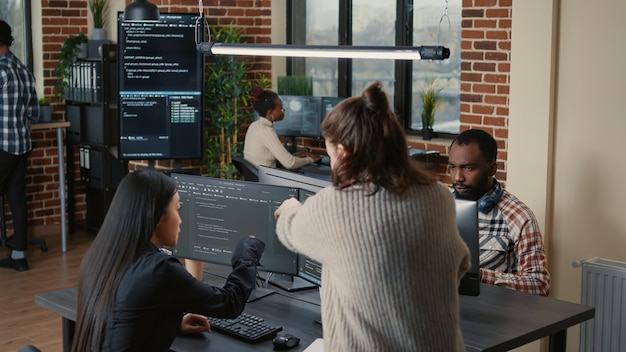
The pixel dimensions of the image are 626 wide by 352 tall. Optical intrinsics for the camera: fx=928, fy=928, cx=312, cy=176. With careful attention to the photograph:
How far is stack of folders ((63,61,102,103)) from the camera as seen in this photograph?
7.10 meters

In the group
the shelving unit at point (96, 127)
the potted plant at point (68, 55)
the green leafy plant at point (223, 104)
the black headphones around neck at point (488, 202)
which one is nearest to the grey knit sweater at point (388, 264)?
the black headphones around neck at point (488, 202)

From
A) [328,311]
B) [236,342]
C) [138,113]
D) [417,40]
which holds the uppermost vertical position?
[417,40]

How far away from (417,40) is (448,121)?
25.4 inches

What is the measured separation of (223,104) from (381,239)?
4365mm

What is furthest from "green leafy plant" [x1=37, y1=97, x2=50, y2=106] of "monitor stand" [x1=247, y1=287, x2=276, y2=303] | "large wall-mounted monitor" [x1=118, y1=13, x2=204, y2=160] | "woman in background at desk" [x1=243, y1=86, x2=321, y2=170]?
"monitor stand" [x1=247, y1=287, x2=276, y2=303]

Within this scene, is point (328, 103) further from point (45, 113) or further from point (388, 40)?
point (45, 113)

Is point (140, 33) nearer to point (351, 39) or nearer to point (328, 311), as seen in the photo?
point (351, 39)

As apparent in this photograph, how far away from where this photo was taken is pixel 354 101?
2.36 meters

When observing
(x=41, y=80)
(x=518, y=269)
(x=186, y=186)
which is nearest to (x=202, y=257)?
(x=186, y=186)

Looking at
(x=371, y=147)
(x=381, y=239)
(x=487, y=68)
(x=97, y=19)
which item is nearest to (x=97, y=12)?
(x=97, y=19)

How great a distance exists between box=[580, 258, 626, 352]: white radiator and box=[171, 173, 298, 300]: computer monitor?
5.35 feet

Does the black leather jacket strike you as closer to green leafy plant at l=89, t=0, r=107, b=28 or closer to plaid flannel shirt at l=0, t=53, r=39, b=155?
plaid flannel shirt at l=0, t=53, r=39, b=155

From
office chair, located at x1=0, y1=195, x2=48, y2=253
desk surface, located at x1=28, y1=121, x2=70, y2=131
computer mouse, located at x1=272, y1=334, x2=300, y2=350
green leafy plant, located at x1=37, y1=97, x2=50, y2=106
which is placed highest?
green leafy plant, located at x1=37, y1=97, x2=50, y2=106

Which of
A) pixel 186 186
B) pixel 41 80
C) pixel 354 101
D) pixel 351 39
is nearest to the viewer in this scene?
pixel 354 101
